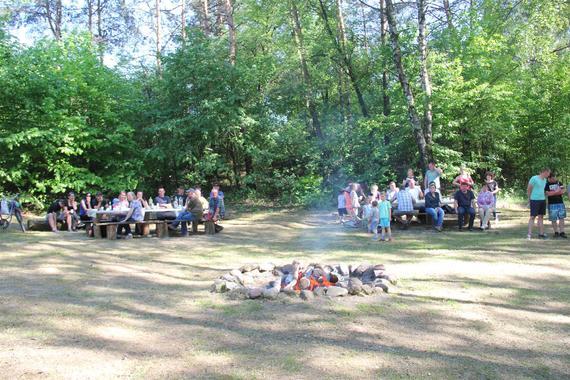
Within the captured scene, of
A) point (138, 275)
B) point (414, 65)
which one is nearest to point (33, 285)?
point (138, 275)

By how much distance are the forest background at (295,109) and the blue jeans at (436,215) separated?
2.32 metres

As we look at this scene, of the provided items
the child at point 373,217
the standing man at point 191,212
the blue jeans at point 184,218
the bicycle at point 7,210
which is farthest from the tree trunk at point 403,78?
the bicycle at point 7,210

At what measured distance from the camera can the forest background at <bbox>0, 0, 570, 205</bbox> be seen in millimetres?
15555

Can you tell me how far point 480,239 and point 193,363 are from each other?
7.66 m

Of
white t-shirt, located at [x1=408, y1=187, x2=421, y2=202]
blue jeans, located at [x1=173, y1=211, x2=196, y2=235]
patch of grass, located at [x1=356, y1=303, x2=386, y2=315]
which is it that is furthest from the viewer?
white t-shirt, located at [x1=408, y1=187, x2=421, y2=202]

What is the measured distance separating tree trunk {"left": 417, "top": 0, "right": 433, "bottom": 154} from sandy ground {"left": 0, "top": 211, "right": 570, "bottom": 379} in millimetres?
6077

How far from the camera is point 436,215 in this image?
11328 mm

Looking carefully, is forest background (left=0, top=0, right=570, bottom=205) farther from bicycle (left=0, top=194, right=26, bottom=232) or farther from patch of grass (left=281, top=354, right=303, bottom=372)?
patch of grass (left=281, top=354, right=303, bottom=372)

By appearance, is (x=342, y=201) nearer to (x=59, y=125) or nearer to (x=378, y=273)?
(x=378, y=273)

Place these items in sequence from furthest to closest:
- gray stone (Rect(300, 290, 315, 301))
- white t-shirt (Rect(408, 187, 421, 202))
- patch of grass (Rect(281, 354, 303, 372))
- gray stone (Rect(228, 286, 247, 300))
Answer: white t-shirt (Rect(408, 187, 421, 202)), gray stone (Rect(228, 286, 247, 300)), gray stone (Rect(300, 290, 315, 301)), patch of grass (Rect(281, 354, 303, 372))

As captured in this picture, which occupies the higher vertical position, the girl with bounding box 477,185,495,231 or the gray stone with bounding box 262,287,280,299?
the girl with bounding box 477,185,495,231

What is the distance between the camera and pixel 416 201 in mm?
12227

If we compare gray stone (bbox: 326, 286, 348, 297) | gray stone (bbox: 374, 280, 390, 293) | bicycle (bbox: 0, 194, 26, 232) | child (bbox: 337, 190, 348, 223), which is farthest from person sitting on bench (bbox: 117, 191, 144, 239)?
gray stone (bbox: 374, 280, 390, 293)

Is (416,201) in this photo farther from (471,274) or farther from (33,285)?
(33,285)
